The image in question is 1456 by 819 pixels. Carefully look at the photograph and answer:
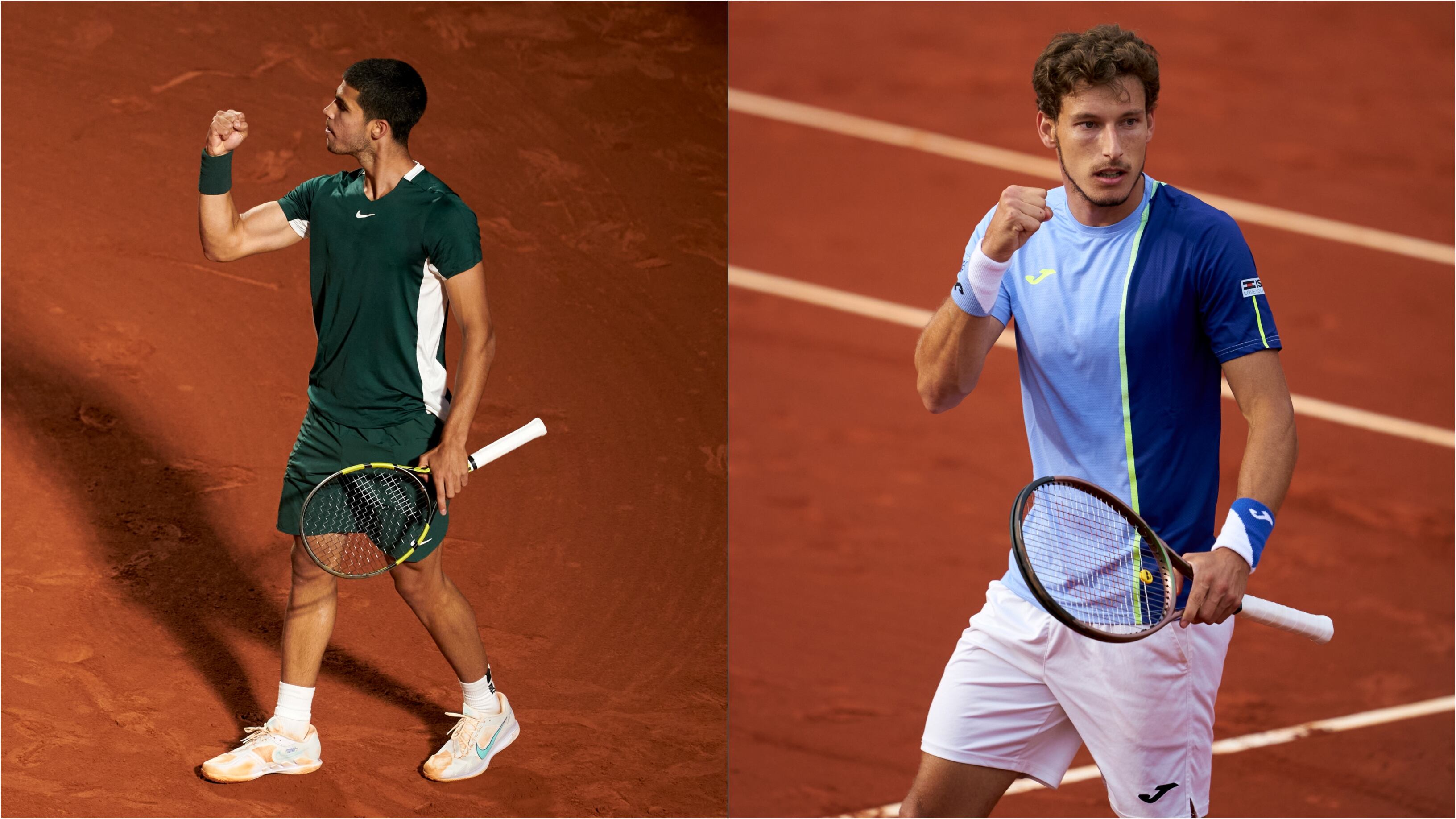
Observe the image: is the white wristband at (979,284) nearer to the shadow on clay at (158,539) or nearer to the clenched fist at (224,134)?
the clenched fist at (224,134)

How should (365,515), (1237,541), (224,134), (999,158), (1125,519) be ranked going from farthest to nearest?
(999,158)
(365,515)
(224,134)
(1125,519)
(1237,541)

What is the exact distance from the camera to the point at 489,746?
3834 millimetres

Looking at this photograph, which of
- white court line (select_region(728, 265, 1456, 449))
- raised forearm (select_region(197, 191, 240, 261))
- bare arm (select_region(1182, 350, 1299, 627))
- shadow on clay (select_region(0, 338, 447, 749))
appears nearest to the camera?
bare arm (select_region(1182, 350, 1299, 627))

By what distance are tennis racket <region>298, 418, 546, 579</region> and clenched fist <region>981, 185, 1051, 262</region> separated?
1.32 metres

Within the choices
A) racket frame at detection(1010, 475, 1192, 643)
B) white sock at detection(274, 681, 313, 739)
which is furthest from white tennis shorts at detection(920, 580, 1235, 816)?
white sock at detection(274, 681, 313, 739)

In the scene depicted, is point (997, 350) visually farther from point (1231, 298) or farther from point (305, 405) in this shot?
point (305, 405)

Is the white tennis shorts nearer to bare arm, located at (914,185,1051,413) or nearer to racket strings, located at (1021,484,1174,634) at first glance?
racket strings, located at (1021,484,1174,634)

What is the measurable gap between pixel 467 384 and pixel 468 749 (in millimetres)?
1060

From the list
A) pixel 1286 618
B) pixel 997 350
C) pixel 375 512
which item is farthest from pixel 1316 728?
pixel 375 512

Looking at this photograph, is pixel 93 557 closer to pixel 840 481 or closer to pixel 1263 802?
pixel 840 481

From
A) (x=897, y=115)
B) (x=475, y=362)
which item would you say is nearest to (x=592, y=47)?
(x=897, y=115)

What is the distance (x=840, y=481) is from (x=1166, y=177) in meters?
1.58

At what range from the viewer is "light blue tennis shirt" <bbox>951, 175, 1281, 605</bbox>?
2656mm

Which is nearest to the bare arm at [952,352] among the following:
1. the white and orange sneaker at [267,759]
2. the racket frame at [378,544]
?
the racket frame at [378,544]
